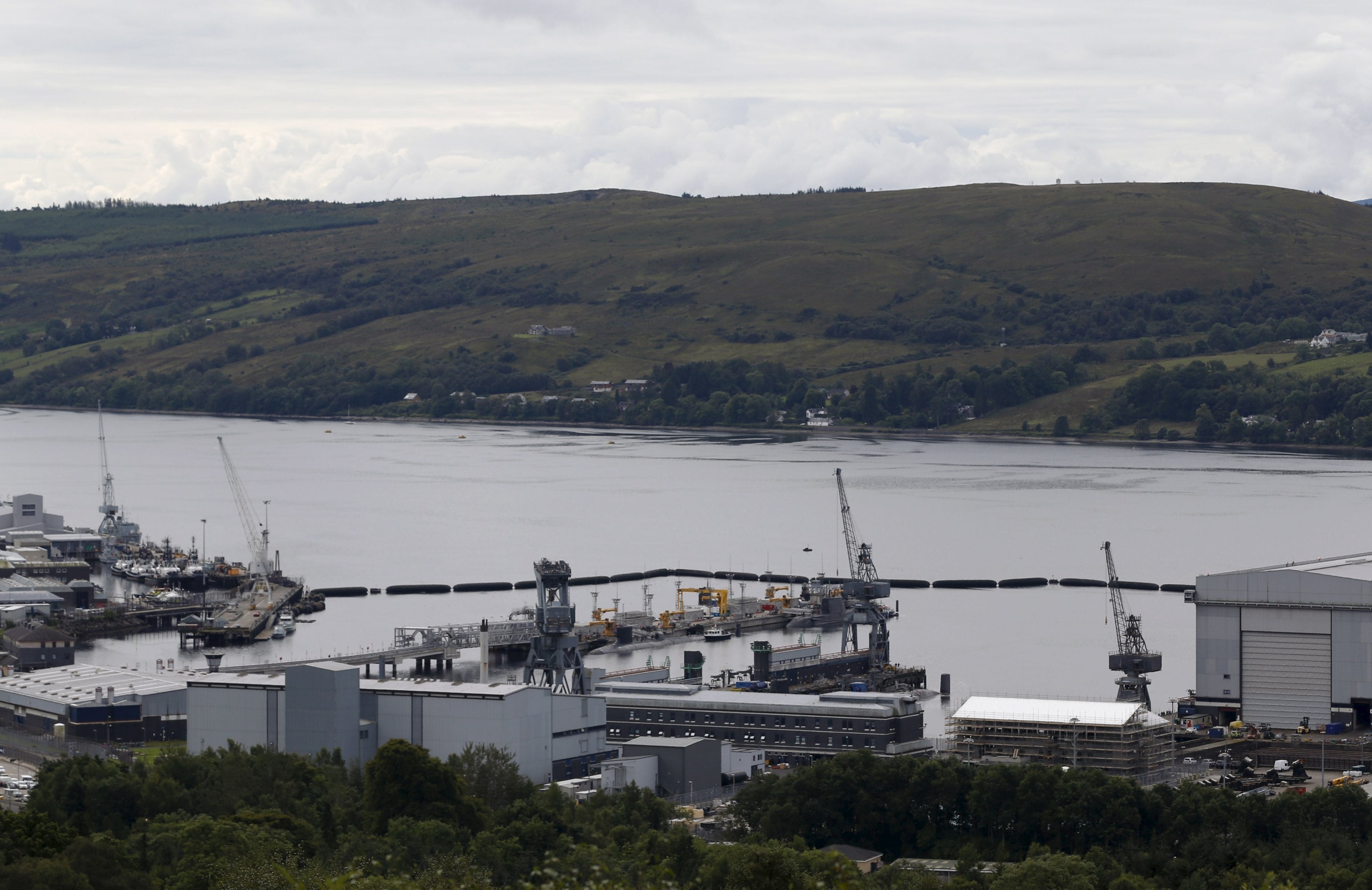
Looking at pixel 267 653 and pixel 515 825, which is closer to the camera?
pixel 515 825

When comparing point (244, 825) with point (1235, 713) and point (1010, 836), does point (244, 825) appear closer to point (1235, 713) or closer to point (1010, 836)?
point (1010, 836)

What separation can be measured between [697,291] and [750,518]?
67365mm

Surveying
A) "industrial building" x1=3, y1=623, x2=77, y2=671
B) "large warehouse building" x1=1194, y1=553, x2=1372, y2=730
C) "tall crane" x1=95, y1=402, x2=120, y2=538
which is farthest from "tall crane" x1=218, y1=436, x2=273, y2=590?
"large warehouse building" x1=1194, y1=553, x2=1372, y2=730

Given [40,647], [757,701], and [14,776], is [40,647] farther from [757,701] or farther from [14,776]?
[757,701]

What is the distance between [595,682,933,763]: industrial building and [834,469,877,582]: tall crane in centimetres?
1186

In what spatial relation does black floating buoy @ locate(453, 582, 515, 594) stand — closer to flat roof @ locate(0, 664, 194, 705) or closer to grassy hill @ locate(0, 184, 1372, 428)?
flat roof @ locate(0, 664, 194, 705)

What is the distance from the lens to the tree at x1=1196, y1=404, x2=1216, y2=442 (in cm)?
9662

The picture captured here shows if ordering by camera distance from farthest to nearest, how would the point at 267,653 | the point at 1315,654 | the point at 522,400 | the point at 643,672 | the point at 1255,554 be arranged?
1. the point at 522,400
2. the point at 1255,554
3. the point at 267,653
4. the point at 643,672
5. the point at 1315,654

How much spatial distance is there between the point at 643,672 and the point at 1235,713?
10551mm

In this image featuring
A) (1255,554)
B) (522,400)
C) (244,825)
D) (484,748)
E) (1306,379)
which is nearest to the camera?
(244,825)

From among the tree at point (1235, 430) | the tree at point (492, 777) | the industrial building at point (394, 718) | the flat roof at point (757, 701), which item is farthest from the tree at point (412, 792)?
the tree at point (1235, 430)

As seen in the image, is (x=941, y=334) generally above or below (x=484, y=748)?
above

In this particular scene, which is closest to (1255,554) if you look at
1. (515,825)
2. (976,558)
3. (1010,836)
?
(976,558)

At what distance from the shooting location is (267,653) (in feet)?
147
